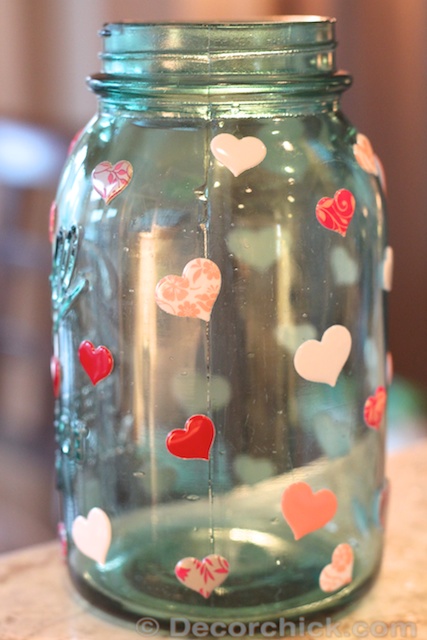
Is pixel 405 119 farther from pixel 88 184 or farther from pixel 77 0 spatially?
pixel 88 184

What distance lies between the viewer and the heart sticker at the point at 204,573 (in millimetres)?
580

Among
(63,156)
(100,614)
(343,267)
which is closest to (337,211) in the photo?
(343,267)

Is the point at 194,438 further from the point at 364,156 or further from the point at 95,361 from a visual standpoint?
the point at 364,156

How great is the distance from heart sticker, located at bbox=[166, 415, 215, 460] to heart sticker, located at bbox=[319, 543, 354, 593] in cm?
11

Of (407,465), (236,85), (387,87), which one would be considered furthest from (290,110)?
(387,87)

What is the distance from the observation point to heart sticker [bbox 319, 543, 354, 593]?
60cm

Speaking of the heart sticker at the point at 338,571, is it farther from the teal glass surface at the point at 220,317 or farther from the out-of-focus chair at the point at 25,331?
the out-of-focus chair at the point at 25,331

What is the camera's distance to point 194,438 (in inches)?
22.4

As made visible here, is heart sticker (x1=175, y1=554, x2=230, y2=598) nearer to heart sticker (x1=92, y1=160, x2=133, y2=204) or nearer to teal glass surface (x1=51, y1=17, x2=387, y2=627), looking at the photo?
teal glass surface (x1=51, y1=17, x2=387, y2=627)

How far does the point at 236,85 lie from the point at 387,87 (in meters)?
1.36

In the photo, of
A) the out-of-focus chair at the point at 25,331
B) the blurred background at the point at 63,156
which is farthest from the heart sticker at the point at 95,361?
the out-of-focus chair at the point at 25,331

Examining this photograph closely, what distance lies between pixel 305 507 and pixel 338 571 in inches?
2.0

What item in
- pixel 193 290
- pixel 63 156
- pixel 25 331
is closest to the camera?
pixel 193 290

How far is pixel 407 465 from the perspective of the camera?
2.75ft
